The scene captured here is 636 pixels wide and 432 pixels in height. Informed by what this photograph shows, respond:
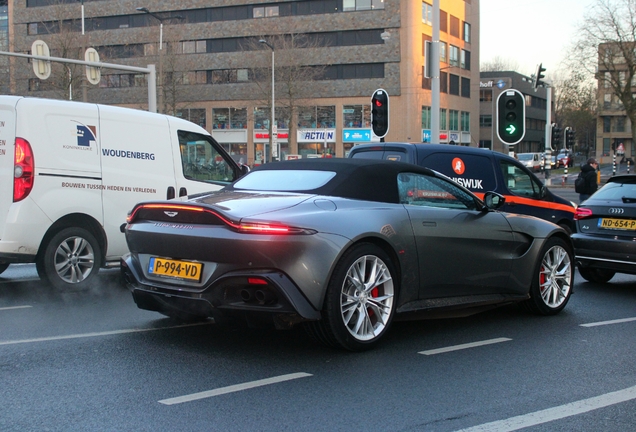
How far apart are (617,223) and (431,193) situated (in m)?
4.01

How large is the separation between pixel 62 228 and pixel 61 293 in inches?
29.7

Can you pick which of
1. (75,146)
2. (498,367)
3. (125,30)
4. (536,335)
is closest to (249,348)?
(498,367)

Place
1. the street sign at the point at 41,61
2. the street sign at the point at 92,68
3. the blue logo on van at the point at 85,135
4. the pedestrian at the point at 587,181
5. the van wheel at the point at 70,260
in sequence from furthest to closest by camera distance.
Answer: the street sign at the point at 92,68 < the street sign at the point at 41,61 < the pedestrian at the point at 587,181 < the blue logo on van at the point at 85,135 < the van wheel at the point at 70,260

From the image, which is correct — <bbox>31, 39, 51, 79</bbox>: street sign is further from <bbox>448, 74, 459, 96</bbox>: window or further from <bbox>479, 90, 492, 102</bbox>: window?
<bbox>479, 90, 492, 102</bbox>: window

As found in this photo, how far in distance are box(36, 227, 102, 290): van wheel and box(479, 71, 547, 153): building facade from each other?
83.5 metres

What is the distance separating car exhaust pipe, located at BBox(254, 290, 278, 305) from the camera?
17.0 feet

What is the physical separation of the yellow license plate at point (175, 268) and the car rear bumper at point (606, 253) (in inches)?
221

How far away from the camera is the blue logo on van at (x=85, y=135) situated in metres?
8.79

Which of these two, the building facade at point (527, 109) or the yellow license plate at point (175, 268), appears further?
the building facade at point (527, 109)

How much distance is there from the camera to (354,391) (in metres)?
4.68

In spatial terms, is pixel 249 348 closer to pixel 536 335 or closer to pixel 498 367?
pixel 498 367

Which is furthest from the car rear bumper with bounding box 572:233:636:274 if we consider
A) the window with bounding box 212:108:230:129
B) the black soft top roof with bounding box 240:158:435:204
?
Answer: the window with bounding box 212:108:230:129

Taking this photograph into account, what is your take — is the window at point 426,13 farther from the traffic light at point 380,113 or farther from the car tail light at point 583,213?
the car tail light at point 583,213

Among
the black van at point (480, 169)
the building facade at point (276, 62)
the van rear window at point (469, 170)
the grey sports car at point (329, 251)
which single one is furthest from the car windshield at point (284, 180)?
the building facade at point (276, 62)
